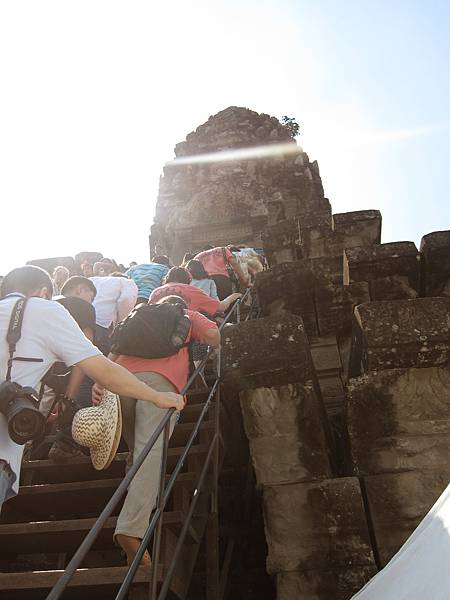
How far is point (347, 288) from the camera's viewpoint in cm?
438

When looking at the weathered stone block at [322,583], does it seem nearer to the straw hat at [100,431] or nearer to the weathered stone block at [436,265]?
the straw hat at [100,431]

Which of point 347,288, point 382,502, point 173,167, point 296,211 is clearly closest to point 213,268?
point 347,288

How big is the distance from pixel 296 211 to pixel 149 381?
486 inches

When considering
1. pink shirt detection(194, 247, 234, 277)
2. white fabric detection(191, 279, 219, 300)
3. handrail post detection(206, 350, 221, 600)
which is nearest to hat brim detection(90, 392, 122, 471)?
handrail post detection(206, 350, 221, 600)

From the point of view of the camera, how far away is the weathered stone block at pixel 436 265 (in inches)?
174

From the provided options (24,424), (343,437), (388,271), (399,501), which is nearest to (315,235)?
(388,271)

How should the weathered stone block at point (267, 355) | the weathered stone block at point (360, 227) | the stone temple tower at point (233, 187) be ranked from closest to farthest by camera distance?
the weathered stone block at point (267, 355) → the weathered stone block at point (360, 227) → the stone temple tower at point (233, 187)

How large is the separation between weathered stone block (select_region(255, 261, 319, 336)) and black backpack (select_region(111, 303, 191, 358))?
1678 millimetres

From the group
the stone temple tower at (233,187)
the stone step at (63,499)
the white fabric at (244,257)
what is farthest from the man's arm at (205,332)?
the stone temple tower at (233,187)

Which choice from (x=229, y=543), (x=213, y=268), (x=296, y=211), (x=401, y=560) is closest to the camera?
(x=401, y=560)

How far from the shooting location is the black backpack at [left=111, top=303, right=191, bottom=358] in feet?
9.67

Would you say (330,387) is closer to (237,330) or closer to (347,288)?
(347,288)

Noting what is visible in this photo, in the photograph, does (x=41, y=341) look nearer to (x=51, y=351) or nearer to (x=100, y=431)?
(x=51, y=351)

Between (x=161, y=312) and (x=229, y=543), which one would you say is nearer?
(x=161, y=312)
